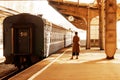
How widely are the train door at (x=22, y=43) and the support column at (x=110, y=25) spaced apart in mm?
5272

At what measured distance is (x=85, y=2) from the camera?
3391 cm

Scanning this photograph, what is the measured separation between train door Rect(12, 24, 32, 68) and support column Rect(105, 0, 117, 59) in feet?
17.3

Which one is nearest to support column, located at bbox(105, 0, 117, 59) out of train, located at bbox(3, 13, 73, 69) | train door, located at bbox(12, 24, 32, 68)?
train, located at bbox(3, 13, 73, 69)

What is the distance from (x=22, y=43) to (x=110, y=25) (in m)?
5.74

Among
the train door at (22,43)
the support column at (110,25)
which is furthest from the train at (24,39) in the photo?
the support column at (110,25)

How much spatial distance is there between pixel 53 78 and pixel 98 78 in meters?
1.52

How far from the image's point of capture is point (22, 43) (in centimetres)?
1523

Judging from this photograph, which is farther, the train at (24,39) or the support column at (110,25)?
the support column at (110,25)

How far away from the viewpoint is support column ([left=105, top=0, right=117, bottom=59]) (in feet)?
59.0

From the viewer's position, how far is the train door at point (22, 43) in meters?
15.1

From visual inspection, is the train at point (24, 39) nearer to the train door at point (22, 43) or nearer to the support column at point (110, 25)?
the train door at point (22, 43)

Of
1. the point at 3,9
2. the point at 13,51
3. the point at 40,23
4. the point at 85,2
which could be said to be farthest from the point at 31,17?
the point at 85,2

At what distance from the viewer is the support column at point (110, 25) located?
18.0 metres

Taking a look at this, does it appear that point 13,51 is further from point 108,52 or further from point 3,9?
point 3,9
